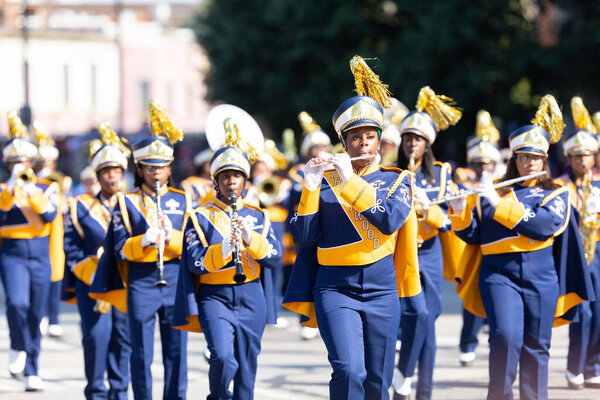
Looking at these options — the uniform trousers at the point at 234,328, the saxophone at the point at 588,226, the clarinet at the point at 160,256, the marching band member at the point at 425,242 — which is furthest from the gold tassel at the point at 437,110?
the uniform trousers at the point at 234,328

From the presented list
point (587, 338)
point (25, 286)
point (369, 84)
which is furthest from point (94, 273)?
point (587, 338)

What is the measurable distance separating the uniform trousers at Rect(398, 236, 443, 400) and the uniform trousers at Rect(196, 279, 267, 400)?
4.20ft

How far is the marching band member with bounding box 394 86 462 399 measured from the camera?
8930 mm

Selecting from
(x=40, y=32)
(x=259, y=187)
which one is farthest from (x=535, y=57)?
(x=40, y=32)

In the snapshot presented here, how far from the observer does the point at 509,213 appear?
811 cm

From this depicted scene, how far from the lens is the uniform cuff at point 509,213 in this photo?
319 inches

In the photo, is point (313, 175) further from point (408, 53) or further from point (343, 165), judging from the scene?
point (408, 53)

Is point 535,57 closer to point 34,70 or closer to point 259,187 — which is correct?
point 259,187

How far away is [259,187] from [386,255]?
511 cm

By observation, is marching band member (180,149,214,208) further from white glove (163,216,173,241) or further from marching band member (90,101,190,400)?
white glove (163,216,173,241)

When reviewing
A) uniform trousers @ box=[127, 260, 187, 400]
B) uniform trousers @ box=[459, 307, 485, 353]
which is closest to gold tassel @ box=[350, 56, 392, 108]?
uniform trousers @ box=[127, 260, 187, 400]

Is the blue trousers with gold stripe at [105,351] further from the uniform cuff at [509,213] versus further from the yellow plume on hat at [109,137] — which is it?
the uniform cuff at [509,213]

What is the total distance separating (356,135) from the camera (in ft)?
22.8

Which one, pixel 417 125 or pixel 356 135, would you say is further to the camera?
pixel 417 125
